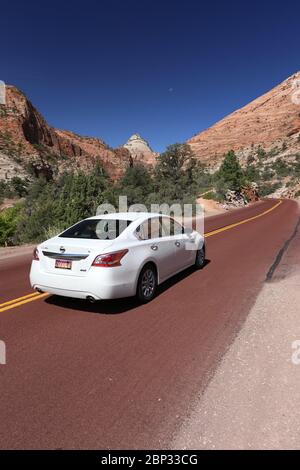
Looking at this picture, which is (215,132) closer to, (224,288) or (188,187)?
(188,187)

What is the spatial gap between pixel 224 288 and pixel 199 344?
2570 mm

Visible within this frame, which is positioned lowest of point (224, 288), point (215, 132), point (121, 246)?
point (224, 288)

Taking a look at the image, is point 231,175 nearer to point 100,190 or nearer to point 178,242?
point 100,190

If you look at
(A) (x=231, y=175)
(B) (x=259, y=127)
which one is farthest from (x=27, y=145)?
(B) (x=259, y=127)

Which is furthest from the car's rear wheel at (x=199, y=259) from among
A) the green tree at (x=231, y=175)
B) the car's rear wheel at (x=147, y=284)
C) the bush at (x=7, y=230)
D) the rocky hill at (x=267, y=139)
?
the rocky hill at (x=267, y=139)

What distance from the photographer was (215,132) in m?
152

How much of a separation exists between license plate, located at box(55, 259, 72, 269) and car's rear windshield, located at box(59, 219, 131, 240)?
0.72 meters

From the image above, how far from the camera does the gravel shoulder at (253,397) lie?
2.50 m

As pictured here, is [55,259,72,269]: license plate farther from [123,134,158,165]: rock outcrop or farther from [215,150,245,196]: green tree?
[123,134,158,165]: rock outcrop

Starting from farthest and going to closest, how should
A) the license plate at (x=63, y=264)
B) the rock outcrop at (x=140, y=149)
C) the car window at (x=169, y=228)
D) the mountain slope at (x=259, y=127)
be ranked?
the rock outcrop at (x=140, y=149)
the mountain slope at (x=259, y=127)
the car window at (x=169, y=228)
the license plate at (x=63, y=264)

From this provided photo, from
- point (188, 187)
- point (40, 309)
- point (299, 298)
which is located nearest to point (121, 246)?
point (40, 309)

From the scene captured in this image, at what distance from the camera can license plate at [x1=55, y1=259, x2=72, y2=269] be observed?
484cm

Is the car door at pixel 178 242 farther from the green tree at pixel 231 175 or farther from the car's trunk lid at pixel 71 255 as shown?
the green tree at pixel 231 175

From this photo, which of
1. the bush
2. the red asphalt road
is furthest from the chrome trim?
the bush
